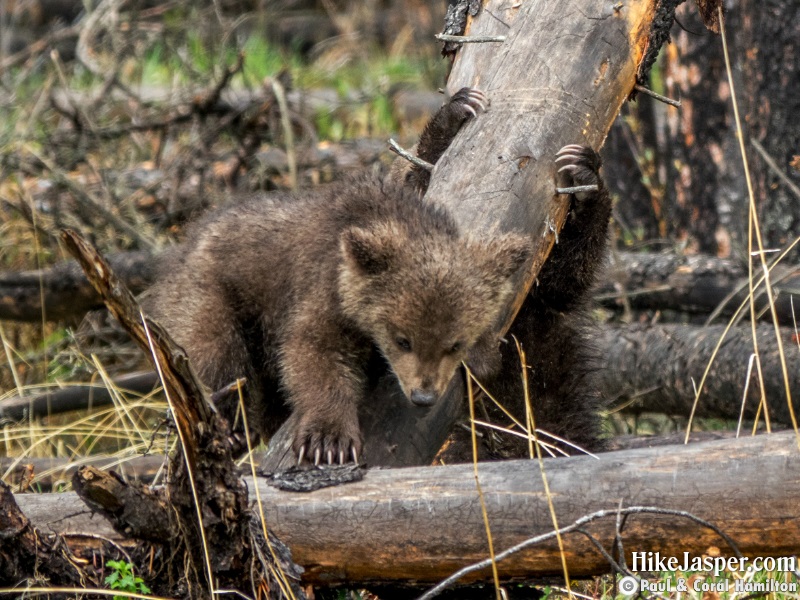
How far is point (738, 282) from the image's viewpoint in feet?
17.7

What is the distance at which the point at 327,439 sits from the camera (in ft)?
11.9

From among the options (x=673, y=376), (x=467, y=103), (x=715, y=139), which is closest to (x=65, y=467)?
(x=467, y=103)

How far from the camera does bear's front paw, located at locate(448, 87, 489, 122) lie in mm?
4129

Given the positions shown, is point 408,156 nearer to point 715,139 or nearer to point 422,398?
point 422,398

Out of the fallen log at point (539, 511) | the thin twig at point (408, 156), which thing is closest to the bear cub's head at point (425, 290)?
the thin twig at point (408, 156)

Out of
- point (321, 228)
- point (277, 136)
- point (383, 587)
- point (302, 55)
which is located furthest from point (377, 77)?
point (383, 587)

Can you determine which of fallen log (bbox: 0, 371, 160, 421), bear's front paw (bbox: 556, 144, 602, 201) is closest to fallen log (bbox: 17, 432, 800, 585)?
bear's front paw (bbox: 556, 144, 602, 201)

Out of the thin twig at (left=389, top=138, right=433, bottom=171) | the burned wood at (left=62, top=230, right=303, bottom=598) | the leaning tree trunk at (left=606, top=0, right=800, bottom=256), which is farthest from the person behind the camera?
the leaning tree trunk at (left=606, top=0, right=800, bottom=256)

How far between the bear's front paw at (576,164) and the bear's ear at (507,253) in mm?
343

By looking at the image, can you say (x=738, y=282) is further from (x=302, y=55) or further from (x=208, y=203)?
(x=302, y=55)

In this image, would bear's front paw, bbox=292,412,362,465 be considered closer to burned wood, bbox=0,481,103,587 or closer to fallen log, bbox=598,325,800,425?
burned wood, bbox=0,481,103,587

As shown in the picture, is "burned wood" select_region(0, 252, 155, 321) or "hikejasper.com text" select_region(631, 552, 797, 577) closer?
"hikejasper.com text" select_region(631, 552, 797, 577)

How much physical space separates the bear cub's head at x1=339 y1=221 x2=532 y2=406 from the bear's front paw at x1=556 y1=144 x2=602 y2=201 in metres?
0.35

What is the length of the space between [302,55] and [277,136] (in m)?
5.50
